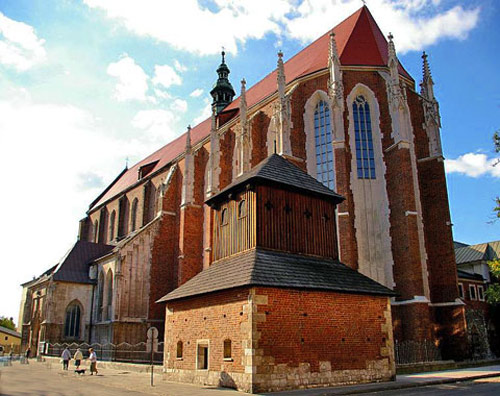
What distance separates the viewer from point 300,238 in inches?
611

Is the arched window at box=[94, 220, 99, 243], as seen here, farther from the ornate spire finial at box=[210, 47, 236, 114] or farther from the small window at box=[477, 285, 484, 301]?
the small window at box=[477, 285, 484, 301]

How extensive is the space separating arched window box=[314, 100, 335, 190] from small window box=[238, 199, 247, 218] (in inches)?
404

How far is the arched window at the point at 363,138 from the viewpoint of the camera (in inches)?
974

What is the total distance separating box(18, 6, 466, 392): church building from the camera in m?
13.2

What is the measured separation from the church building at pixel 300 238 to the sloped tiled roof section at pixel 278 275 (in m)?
0.07

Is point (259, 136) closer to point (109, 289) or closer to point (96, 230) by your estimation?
point (109, 289)

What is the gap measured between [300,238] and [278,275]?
2.61 m

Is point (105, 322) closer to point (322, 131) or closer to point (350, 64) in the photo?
point (322, 131)

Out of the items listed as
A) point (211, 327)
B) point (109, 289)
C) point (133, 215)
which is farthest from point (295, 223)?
point (133, 215)

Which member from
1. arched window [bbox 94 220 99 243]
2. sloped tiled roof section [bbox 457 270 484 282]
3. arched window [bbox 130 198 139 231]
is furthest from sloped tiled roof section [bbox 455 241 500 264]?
arched window [bbox 94 220 99 243]

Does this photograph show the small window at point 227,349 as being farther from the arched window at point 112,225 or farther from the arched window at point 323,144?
the arched window at point 112,225

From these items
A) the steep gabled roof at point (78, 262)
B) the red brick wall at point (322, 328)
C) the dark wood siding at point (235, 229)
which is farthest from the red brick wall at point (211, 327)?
the steep gabled roof at point (78, 262)

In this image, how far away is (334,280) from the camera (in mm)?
14406

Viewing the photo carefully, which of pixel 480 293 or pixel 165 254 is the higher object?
pixel 165 254
